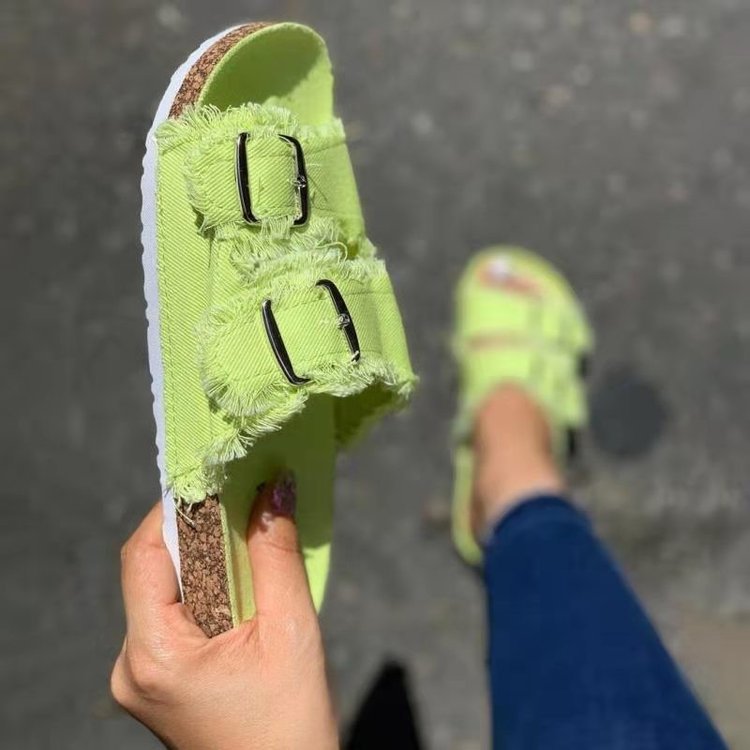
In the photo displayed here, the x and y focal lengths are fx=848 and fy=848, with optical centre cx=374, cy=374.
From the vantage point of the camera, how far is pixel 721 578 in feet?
4.52

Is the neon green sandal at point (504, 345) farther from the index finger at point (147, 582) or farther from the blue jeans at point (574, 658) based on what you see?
the index finger at point (147, 582)

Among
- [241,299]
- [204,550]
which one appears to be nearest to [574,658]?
[204,550]

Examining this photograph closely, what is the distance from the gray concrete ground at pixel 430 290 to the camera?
1341 mm

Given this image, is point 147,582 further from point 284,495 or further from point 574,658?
point 574,658

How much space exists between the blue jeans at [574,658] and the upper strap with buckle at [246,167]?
2.09ft

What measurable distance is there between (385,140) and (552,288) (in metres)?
0.37

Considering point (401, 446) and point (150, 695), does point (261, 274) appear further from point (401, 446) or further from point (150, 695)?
point (401, 446)

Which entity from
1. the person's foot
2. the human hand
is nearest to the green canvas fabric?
the human hand

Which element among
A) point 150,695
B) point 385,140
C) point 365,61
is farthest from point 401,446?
point 150,695

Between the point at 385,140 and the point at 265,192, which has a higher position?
the point at 385,140

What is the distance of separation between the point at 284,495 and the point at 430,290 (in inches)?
26.7

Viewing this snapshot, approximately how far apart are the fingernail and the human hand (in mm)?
18

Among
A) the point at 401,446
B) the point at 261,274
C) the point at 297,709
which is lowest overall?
the point at 297,709

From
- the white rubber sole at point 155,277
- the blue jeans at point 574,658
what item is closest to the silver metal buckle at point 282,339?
the white rubber sole at point 155,277
